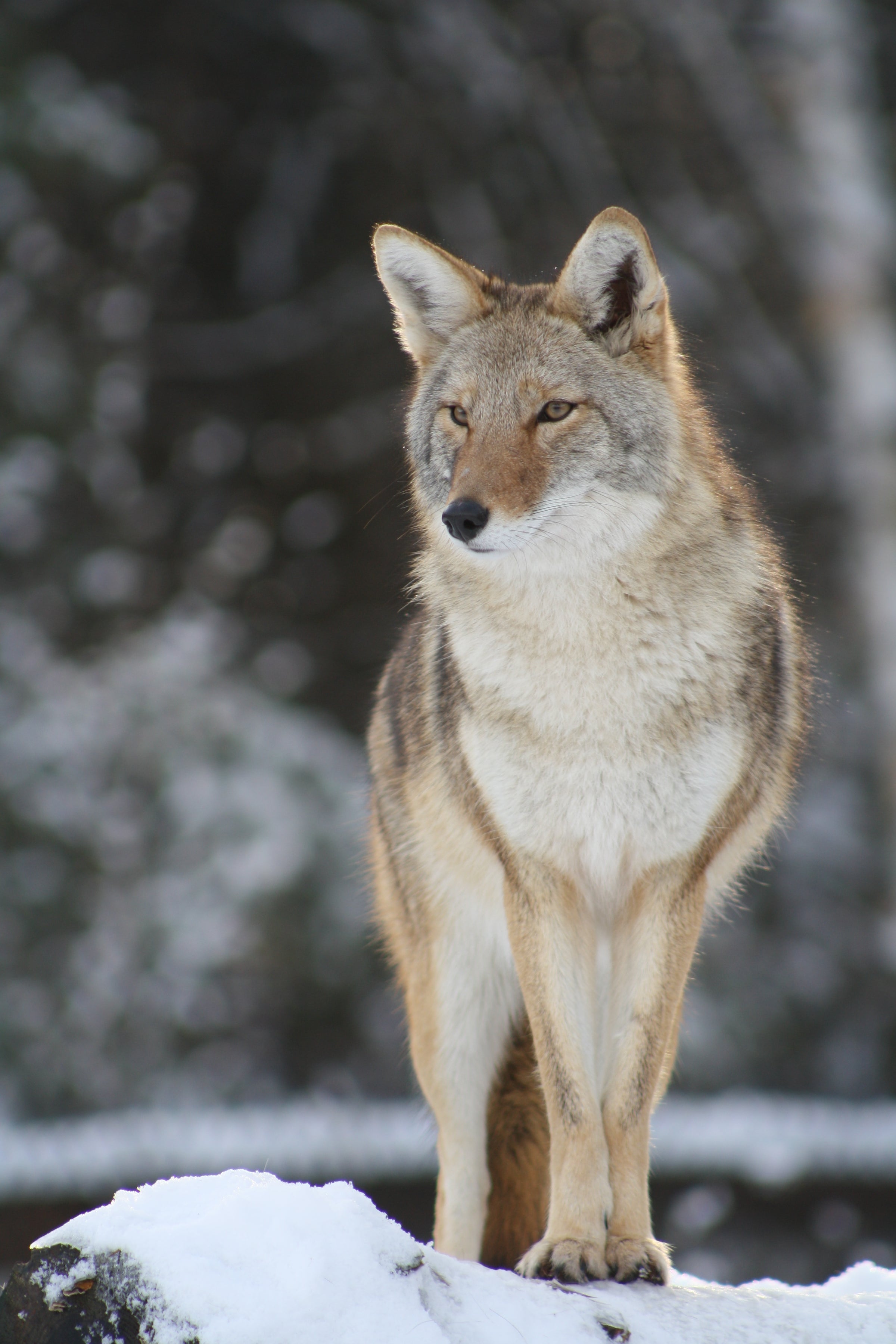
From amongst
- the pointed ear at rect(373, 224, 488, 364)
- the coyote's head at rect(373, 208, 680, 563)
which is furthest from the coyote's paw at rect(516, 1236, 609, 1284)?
the pointed ear at rect(373, 224, 488, 364)

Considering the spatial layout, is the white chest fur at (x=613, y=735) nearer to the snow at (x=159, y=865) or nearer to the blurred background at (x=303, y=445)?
the snow at (x=159, y=865)

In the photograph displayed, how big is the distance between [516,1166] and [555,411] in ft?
6.36

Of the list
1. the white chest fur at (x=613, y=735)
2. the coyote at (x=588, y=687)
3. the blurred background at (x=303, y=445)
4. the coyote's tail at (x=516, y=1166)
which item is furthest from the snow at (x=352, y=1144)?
the white chest fur at (x=613, y=735)

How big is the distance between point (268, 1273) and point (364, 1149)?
5.15 meters

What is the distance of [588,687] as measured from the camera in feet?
8.80

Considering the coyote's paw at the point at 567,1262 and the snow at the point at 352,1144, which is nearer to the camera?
the coyote's paw at the point at 567,1262

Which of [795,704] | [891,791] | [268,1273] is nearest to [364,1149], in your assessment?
[891,791]

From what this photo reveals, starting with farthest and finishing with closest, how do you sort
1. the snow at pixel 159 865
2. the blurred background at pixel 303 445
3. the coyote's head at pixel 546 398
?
the blurred background at pixel 303 445 < the snow at pixel 159 865 < the coyote's head at pixel 546 398

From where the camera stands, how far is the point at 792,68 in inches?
315

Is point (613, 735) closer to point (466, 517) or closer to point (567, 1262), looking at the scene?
point (466, 517)

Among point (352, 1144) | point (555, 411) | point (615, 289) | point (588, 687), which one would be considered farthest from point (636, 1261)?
point (352, 1144)

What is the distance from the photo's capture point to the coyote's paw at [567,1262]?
237 cm

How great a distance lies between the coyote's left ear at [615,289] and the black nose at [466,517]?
66 centimetres

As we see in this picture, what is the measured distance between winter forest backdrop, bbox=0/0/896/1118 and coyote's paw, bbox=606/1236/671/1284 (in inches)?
198
